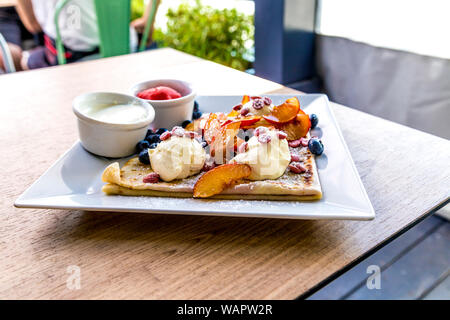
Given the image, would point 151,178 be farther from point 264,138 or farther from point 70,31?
point 70,31

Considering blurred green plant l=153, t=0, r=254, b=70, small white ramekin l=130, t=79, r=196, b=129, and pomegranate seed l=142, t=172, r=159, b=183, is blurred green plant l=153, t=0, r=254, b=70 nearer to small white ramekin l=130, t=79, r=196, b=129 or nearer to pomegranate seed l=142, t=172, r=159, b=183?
small white ramekin l=130, t=79, r=196, b=129

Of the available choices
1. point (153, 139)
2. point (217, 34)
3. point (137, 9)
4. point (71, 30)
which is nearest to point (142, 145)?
point (153, 139)

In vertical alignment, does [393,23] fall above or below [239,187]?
above

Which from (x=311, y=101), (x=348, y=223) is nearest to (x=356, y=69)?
(x=311, y=101)

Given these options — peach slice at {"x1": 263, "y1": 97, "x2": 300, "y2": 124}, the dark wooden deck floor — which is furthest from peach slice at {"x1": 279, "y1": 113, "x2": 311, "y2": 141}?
the dark wooden deck floor

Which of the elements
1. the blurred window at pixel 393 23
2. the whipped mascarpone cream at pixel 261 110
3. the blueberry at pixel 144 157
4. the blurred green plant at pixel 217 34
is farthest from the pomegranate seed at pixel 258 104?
the blurred green plant at pixel 217 34
